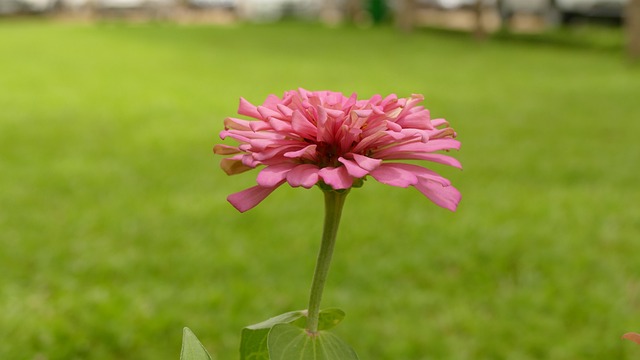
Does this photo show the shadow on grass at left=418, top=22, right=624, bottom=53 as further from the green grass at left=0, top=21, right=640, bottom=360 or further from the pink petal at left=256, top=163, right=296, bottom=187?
the pink petal at left=256, top=163, right=296, bottom=187

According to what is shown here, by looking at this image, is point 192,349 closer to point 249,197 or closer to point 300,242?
point 249,197

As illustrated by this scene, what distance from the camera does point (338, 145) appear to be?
0.63 metres

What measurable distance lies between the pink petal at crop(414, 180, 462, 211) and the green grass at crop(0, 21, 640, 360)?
6.88 feet

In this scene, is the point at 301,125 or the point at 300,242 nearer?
the point at 301,125

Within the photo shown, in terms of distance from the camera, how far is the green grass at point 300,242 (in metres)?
2.75

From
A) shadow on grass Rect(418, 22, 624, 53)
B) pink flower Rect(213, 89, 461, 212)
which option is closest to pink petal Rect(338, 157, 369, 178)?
pink flower Rect(213, 89, 461, 212)

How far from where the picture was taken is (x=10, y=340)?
2549mm

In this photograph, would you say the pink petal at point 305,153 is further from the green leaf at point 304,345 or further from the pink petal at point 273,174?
the green leaf at point 304,345

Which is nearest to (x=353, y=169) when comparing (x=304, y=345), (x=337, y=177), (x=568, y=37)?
(x=337, y=177)

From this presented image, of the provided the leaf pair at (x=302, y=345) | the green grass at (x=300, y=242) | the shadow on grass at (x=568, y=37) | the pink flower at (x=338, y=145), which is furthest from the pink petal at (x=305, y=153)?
the shadow on grass at (x=568, y=37)

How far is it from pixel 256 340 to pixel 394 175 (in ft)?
0.64

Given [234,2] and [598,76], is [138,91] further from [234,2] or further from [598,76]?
[234,2]

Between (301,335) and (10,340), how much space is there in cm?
215

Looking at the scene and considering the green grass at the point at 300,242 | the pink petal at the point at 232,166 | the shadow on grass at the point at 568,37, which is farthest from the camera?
the shadow on grass at the point at 568,37
